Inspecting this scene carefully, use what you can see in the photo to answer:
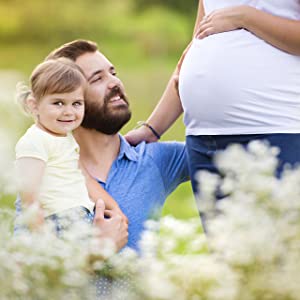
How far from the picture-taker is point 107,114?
318 cm

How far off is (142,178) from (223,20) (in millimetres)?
726

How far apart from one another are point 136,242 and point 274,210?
4.21 feet

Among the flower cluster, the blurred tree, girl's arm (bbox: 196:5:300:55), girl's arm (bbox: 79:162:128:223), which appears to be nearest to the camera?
the flower cluster

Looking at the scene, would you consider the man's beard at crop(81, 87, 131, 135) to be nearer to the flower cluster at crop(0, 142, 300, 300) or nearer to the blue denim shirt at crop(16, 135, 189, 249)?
the blue denim shirt at crop(16, 135, 189, 249)

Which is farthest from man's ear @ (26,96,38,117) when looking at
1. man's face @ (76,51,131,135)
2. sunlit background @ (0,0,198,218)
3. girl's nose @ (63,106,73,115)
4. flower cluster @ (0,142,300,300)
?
sunlit background @ (0,0,198,218)

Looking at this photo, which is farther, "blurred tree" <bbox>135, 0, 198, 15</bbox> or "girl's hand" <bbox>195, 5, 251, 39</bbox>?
"blurred tree" <bbox>135, 0, 198, 15</bbox>

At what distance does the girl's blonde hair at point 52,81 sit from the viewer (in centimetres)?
299

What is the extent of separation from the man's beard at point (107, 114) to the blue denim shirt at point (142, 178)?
13 centimetres

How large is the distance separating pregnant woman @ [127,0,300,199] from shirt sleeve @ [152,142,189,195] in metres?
0.41

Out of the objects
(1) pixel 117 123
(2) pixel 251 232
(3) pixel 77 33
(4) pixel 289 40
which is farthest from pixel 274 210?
(3) pixel 77 33

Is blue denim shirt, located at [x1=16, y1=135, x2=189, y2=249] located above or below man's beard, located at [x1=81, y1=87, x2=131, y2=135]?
below

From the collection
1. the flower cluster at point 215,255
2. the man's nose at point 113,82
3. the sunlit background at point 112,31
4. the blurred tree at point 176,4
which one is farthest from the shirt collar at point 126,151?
the blurred tree at point 176,4

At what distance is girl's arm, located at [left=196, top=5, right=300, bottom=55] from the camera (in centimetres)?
272

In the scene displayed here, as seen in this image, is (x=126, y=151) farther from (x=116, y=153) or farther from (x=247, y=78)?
(x=247, y=78)
